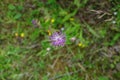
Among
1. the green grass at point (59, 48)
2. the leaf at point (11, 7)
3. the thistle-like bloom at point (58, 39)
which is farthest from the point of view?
the leaf at point (11, 7)

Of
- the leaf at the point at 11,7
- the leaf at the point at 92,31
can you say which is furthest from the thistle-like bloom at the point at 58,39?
the leaf at the point at 11,7

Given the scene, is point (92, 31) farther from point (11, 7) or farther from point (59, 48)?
point (11, 7)

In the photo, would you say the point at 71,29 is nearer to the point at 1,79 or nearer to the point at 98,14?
the point at 98,14

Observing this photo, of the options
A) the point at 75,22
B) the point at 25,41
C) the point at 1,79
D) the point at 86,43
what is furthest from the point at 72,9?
the point at 1,79

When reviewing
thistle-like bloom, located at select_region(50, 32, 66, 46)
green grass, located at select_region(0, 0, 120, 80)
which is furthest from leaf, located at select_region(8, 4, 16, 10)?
thistle-like bloom, located at select_region(50, 32, 66, 46)

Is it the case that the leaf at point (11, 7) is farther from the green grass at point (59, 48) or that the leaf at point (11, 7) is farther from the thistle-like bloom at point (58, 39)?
the thistle-like bloom at point (58, 39)
